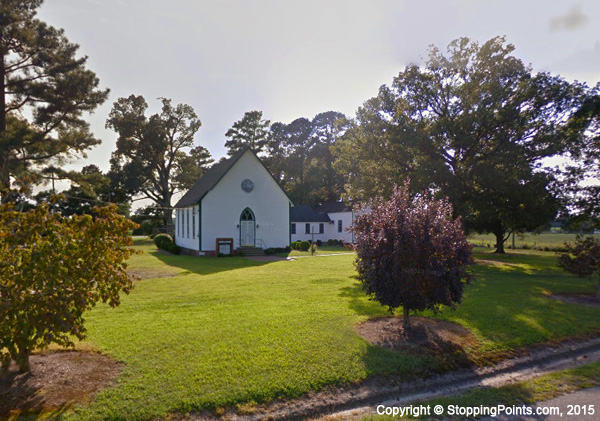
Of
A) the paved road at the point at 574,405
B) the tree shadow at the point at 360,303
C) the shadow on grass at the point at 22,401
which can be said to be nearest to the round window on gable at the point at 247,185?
the tree shadow at the point at 360,303

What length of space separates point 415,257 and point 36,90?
24521mm

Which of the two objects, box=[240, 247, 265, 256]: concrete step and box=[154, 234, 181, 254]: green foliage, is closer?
box=[240, 247, 265, 256]: concrete step

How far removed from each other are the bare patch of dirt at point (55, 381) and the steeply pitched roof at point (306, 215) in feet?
118

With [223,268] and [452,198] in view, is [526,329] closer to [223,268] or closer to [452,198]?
[452,198]

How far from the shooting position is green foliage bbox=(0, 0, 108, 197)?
19344 millimetres

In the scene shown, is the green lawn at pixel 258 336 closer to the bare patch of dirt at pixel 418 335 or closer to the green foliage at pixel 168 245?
the bare patch of dirt at pixel 418 335

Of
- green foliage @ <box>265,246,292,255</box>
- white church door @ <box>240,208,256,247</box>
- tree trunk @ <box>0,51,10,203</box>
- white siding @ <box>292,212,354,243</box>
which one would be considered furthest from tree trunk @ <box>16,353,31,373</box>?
white siding @ <box>292,212,354,243</box>

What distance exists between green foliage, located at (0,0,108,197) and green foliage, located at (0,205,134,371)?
61.4ft

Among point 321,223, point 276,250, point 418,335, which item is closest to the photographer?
point 418,335

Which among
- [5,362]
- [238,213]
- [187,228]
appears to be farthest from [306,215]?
[5,362]

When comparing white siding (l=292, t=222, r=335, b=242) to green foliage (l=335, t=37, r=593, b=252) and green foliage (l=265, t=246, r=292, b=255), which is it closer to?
green foliage (l=265, t=246, r=292, b=255)

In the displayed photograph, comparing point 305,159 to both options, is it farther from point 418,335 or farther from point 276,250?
point 418,335

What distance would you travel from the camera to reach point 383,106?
20.5 metres

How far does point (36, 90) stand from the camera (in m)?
20.8
